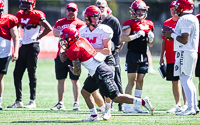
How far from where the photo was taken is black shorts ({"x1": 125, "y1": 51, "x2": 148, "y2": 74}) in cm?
760

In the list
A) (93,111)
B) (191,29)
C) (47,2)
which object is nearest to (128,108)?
(93,111)

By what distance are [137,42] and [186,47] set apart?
120cm

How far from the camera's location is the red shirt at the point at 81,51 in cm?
591

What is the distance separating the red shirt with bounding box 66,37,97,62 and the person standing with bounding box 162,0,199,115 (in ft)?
5.11

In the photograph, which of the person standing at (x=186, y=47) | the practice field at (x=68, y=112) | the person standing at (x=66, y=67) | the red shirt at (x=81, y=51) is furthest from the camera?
the person standing at (x=66, y=67)

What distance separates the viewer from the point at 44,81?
1330 centimetres

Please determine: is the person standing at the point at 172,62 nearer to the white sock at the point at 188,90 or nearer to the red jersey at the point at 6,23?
the white sock at the point at 188,90

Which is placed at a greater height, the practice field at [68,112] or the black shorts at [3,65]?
the black shorts at [3,65]

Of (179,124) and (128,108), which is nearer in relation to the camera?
(179,124)

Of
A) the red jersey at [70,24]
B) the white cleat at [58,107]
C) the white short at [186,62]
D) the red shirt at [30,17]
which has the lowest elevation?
the white cleat at [58,107]

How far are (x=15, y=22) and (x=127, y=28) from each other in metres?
2.18

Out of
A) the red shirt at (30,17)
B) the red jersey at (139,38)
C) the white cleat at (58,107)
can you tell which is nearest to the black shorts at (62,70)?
the white cleat at (58,107)

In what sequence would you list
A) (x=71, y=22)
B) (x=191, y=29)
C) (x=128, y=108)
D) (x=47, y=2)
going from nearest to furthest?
1. (x=191, y=29)
2. (x=128, y=108)
3. (x=71, y=22)
4. (x=47, y=2)

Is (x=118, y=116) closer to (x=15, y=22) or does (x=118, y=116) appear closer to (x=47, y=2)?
(x=15, y=22)
